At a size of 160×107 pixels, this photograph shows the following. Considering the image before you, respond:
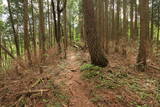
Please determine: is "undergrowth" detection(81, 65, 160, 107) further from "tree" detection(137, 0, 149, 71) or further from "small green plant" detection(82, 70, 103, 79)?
"tree" detection(137, 0, 149, 71)

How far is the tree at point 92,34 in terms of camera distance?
508cm

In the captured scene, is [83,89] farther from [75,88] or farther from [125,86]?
[125,86]

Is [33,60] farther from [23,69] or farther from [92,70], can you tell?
[92,70]

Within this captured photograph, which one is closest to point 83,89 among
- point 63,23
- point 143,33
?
point 143,33

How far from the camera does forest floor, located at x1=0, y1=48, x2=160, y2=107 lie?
A: 11.7 ft

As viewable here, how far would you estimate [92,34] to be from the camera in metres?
5.18

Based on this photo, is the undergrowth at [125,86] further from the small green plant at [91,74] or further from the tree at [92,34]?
the tree at [92,34]

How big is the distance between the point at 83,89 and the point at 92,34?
2.29 m

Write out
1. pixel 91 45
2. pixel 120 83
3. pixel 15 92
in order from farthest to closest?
pixel 91 45, pixel 120 83, pixel 15 92

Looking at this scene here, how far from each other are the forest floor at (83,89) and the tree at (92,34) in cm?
37

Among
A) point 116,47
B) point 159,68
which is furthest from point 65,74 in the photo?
point 116,47

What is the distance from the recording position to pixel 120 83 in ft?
14.5

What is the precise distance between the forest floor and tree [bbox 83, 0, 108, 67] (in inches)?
14.4

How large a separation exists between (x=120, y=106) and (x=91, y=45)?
263 centimetres
